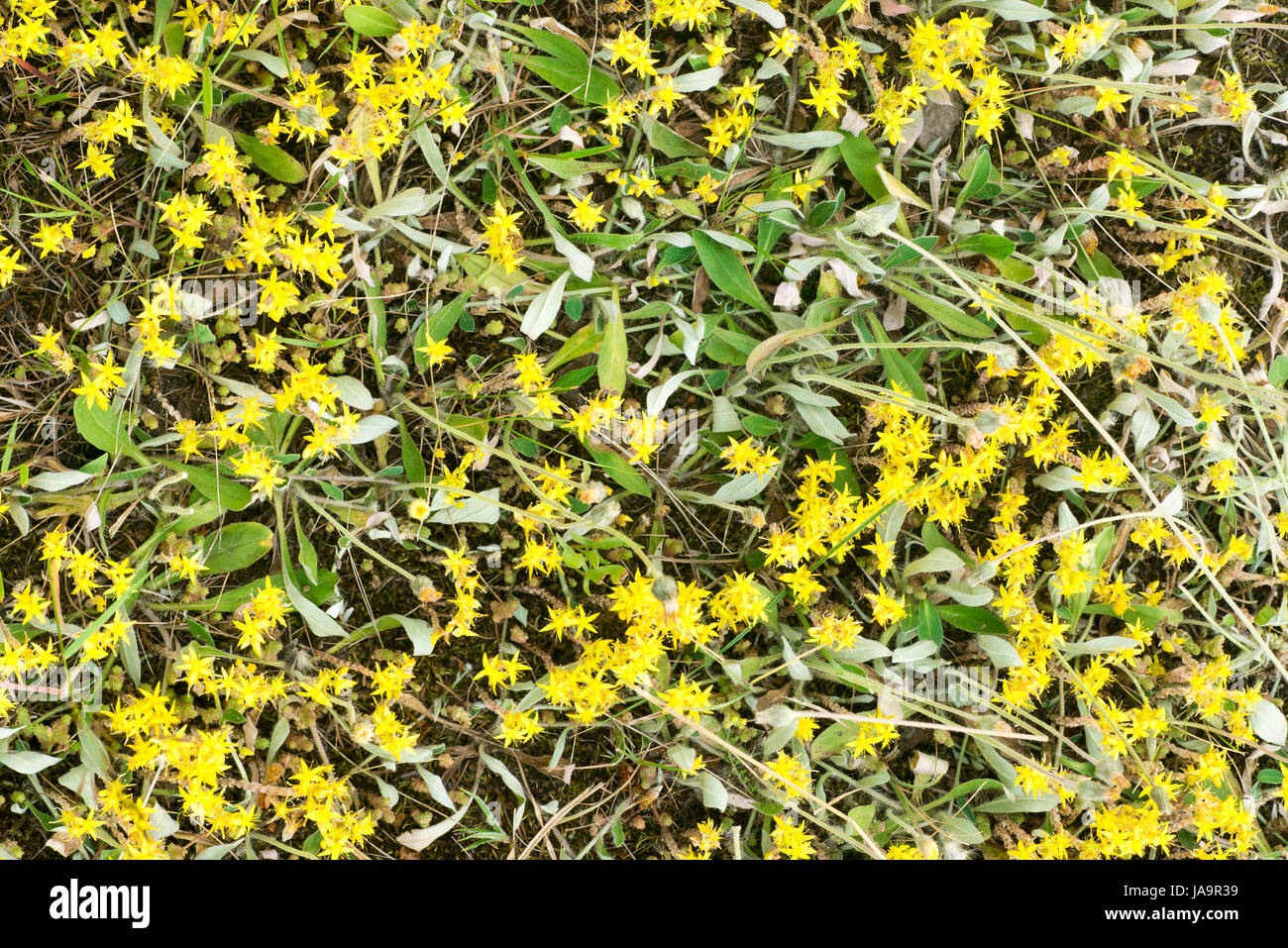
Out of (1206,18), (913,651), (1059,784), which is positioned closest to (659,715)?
(913,651)

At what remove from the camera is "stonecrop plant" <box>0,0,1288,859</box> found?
170 centimetres

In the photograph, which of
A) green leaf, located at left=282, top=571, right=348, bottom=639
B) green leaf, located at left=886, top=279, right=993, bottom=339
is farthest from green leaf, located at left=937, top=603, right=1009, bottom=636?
green leaf, located at left=282, top=571, right=348, bottom=639

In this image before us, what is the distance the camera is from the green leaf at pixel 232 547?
68.3 inches

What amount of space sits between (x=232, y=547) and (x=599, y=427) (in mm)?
845

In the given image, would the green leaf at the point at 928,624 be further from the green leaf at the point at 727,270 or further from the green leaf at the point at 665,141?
the green leaf at the point at 665,141

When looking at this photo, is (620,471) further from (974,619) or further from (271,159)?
(271,159)

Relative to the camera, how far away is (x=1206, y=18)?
1.95 m

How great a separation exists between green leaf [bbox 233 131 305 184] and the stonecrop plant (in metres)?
0.01

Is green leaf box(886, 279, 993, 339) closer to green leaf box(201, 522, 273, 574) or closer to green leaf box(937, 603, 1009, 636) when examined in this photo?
green leaf box(937, 603, 1009, 636)

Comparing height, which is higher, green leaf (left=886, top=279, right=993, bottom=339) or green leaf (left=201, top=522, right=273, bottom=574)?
green leaf (left=886, top=279, right=993, bottom=339)

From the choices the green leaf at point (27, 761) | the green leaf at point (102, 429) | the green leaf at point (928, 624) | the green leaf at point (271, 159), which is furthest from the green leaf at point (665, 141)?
the green leaf at point (27, 761)

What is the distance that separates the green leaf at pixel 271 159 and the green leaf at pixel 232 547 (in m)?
0.76

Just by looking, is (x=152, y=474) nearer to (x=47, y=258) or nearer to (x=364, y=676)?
(x=47, y=258)

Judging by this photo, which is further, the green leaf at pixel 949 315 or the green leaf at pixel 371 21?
the green leaf at pixel 949 315
